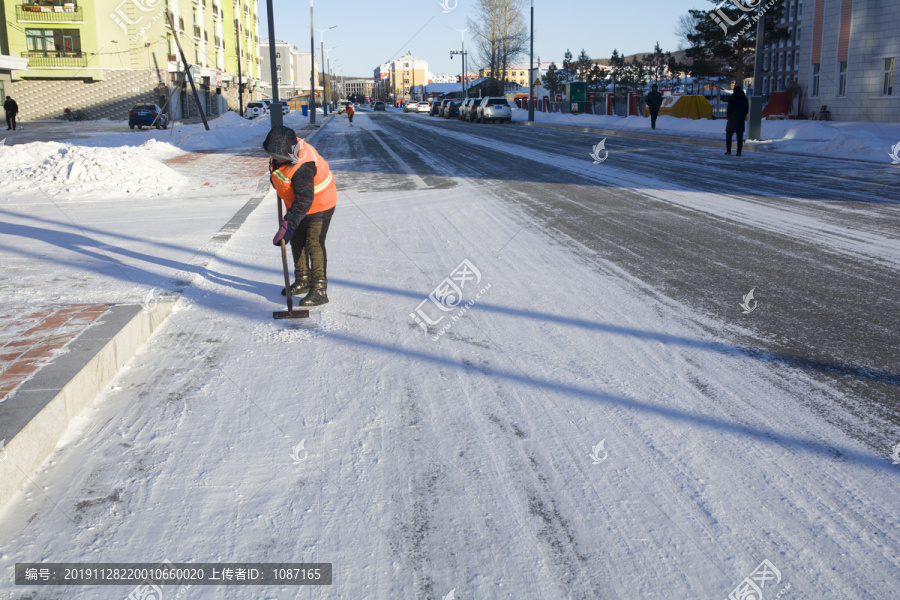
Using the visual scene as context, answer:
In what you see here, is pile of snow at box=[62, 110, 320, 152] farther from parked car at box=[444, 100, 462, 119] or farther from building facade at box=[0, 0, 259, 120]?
parked car at box=[444, 100, 462, 119]

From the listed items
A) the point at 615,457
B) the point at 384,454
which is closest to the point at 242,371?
the point at 384,454

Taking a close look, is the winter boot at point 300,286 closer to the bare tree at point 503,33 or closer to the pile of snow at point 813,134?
the pile of snow at point 813,134

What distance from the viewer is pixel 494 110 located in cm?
4706

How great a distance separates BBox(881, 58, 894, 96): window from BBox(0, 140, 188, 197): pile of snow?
28.5m

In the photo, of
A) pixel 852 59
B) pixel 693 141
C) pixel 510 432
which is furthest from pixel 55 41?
pixel 510 432

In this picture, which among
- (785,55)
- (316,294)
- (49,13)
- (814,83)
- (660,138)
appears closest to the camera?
(316,294)

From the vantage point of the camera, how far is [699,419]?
3707 millimetres

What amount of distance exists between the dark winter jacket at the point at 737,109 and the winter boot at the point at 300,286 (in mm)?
15480

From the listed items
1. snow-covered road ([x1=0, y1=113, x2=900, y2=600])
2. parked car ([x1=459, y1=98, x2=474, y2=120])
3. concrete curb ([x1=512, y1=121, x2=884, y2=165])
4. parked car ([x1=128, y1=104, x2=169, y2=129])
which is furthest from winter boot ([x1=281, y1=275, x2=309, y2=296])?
parked car ([x1=459, y1=98, x2=474, y2=120])

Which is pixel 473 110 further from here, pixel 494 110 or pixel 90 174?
pixel 90 174

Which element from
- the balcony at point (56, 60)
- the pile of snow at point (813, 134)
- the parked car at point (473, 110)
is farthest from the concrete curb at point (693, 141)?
the balcony at point (56, 60)

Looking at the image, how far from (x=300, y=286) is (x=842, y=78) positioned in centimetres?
3423

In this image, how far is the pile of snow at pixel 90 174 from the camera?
521 inches

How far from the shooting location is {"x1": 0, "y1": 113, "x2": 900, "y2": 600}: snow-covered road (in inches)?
105
